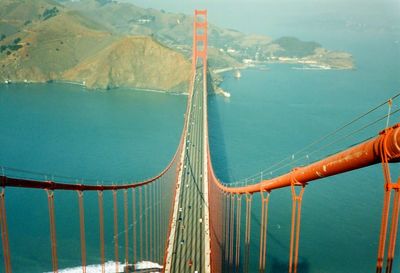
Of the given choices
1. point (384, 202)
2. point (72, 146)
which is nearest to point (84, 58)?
point (72, 146)

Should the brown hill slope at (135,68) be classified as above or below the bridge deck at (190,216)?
above

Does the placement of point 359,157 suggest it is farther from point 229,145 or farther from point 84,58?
point 84,58

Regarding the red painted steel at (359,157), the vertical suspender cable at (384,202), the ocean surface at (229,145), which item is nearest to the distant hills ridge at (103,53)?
the ocean surface at (229,145)

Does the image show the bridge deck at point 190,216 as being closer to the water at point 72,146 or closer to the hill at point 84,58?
the water at point 72,146

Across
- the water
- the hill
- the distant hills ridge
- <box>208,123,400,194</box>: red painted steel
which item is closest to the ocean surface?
the water

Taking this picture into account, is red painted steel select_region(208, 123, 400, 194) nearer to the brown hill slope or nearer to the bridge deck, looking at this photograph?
the bridge deck

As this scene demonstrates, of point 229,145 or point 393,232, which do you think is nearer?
point 393,232
